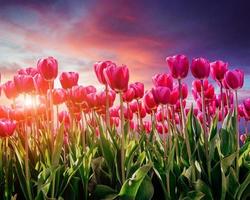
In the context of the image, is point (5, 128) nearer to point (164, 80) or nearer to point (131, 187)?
point (131, 187)

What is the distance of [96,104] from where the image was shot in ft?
16.3

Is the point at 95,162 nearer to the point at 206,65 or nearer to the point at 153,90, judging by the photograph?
the point at 153,90

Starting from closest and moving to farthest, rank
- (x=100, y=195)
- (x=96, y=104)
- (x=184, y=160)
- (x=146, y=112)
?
(x=100, y=195) < (x=184, y=160) < (x=96, y=104) < (x=146, y=112)

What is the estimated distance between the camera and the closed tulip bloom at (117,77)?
362 centimetres

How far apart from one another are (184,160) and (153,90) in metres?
0.85

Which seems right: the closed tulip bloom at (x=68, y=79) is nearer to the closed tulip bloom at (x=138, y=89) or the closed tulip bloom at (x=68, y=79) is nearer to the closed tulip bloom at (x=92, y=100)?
the closed tulip bloom at (x=92, y=100)

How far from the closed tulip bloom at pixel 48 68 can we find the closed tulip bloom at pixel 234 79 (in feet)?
5.77

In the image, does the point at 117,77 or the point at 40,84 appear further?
the point at 40,84

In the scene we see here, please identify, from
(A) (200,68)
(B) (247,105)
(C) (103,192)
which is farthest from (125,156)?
(B) (247,105)

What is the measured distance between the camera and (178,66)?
163 inches

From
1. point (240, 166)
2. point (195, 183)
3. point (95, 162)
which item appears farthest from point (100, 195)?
point (240, 166)

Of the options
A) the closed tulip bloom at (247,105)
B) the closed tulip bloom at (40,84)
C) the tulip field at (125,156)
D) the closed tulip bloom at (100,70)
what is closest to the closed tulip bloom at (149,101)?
the tulip field at (125,156)

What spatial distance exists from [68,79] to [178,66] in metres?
1.45

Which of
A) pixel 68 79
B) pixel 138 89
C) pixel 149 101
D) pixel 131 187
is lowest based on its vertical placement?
pixel 131 187
